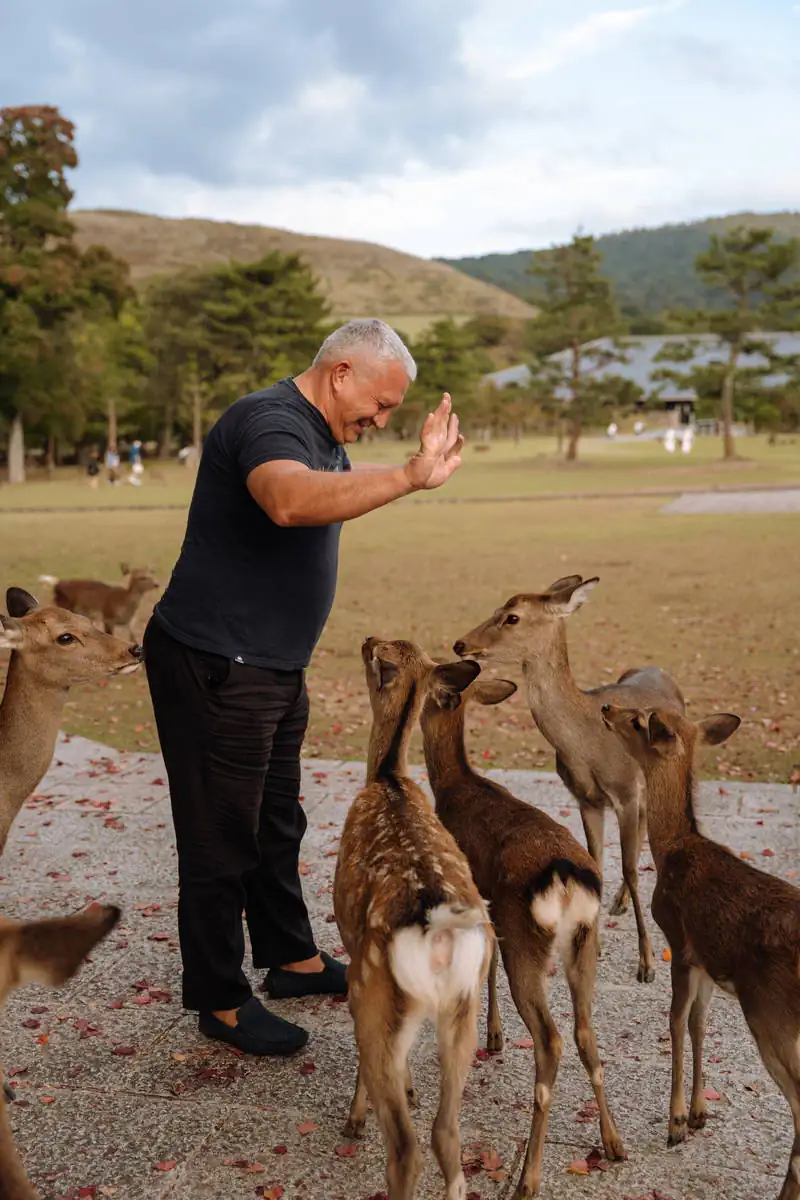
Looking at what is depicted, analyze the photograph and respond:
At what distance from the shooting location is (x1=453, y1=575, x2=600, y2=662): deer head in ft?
15.7

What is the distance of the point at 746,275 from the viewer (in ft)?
130

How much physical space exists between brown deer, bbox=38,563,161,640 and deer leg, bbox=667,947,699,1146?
823cm

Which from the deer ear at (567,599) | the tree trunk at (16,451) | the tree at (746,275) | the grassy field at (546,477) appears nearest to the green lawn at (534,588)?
the deer ear at (567,599)

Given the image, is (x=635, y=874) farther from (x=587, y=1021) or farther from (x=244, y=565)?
(x=244, y=565)

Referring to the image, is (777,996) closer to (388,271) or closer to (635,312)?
(635,312)

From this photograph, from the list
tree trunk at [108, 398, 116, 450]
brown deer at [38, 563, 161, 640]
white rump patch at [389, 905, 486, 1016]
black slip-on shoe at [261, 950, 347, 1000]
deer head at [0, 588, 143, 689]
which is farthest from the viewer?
tree trunk at [108, 398, 116, 450]

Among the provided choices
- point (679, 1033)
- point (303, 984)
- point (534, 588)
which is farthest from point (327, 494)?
A: point (534, 588)

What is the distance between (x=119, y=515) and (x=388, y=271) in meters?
177

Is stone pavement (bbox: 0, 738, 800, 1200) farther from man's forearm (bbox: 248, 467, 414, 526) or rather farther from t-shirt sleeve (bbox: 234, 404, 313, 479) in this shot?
t-shirt sleeve (bbox: 234, 404, 313, 479)

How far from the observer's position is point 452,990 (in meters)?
2.55

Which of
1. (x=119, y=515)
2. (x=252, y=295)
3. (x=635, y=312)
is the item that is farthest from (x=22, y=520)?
(x=635, y=312)

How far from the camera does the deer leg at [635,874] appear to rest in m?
4.11

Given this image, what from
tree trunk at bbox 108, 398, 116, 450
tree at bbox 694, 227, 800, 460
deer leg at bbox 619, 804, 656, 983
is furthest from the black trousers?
tree trunk at bbox 108, 398, 116, 450

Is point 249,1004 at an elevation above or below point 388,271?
below
